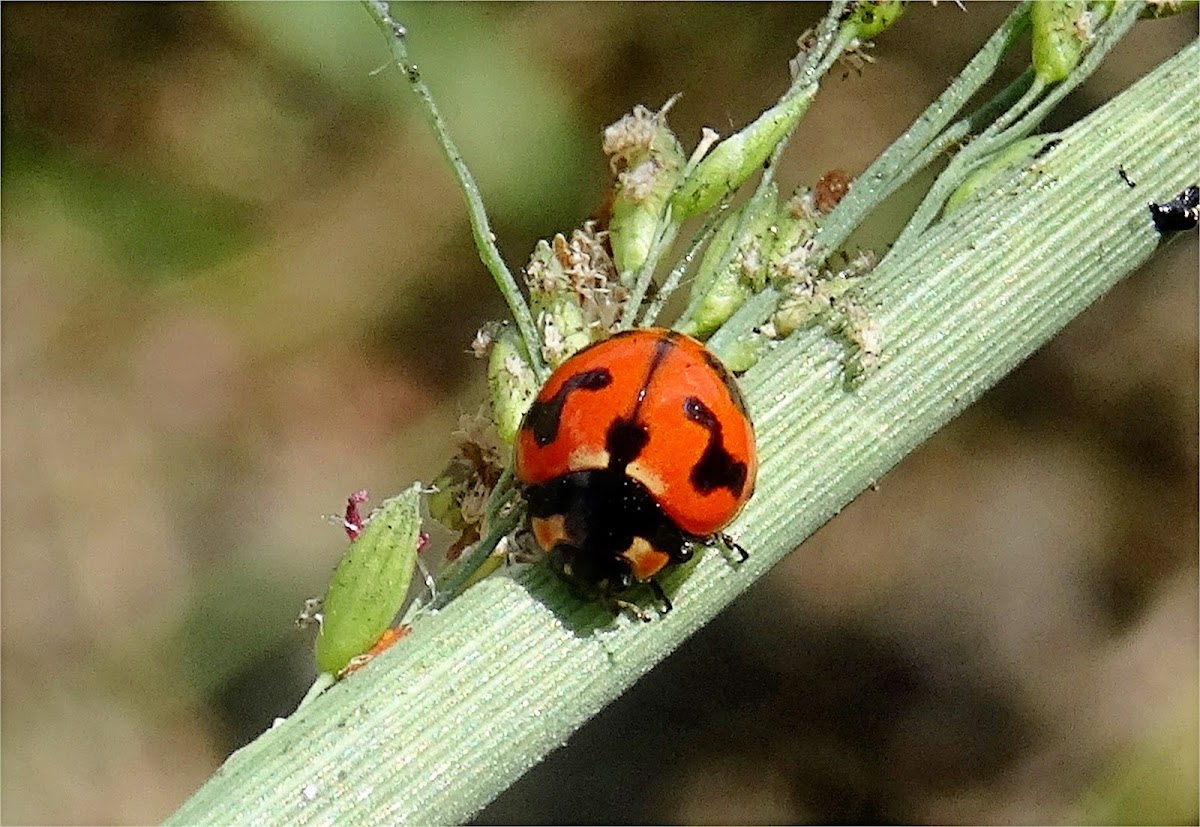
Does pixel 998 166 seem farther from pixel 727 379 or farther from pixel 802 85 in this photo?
pixel 727 379

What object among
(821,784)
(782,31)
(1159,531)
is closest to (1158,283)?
(1159,531)

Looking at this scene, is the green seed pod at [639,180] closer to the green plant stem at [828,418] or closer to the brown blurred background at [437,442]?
the green plant stem at [828,418]

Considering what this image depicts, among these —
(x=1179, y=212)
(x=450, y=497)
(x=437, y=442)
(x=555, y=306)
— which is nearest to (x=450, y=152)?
(x=555, y=306)

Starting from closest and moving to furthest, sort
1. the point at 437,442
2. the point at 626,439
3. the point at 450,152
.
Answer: the point at 450,152 → the point at 626,439 → the point at 437,442

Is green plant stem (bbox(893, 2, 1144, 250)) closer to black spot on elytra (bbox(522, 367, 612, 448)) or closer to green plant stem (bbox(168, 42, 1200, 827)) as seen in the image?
green plant stem (bbox(168, 42, 1200, 827))

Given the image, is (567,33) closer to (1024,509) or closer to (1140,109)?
(1024,509)

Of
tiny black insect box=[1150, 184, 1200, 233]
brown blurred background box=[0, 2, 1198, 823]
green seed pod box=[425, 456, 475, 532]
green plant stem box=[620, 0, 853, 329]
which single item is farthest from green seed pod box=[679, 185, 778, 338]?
brown blurred background box=[0, 2, 1198, 823]
